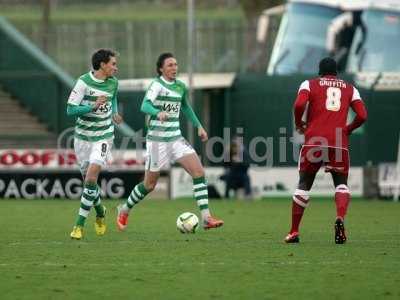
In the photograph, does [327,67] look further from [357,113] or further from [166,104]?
[166,104]

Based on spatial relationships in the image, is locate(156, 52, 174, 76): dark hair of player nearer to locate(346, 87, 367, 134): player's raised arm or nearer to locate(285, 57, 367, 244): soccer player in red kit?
locate(285, 57, 367, 244): soccer player in red kit

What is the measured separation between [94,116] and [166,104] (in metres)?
1.12

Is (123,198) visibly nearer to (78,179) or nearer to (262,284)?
(78,179)

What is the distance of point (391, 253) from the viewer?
1401 cm

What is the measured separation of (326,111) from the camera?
15.0 meters

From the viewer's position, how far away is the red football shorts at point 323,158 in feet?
49.0

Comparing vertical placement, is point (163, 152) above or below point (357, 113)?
below

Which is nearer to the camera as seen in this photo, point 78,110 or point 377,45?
point 78,110

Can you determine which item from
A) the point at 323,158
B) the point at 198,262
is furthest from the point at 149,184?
the point at 198,262

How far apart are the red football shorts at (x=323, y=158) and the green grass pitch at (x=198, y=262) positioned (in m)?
0.88

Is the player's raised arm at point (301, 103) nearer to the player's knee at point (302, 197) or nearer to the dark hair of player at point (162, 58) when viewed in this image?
the player's knee at point (302, 197)

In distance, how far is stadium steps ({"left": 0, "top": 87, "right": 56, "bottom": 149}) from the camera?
112ft

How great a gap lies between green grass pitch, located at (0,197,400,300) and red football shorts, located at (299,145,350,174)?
88 centimetres

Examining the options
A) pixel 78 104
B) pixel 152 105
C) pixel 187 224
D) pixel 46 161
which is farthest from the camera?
pixel 46 161
